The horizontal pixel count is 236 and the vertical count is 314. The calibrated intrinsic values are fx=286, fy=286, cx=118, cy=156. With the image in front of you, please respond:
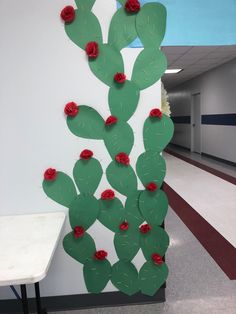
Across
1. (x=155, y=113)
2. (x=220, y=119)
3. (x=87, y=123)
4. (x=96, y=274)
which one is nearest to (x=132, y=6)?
(x=155, y=113)

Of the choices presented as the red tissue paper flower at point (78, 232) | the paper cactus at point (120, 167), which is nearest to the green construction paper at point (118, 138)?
the paper cactus at point (120, 167)

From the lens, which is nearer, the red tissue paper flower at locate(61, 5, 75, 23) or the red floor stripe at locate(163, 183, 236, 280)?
the red tissue paper flower at locate(61, 5, 75, 23)

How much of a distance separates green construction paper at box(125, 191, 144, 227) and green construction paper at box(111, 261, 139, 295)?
1.12 feet

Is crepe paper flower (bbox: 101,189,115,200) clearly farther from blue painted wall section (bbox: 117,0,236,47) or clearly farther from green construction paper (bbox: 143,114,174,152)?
blue painted wall section (bbox: 117,0,236,47)

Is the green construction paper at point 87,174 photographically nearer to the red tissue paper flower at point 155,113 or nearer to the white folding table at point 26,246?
the white folding table at point 26,246

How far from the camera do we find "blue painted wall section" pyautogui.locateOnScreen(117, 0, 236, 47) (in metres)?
4.59

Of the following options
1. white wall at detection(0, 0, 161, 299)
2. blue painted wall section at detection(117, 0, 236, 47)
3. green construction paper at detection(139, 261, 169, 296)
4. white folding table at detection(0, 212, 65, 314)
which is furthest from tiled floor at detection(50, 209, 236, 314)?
blue painted wall section at detection(117, 0, 236, 47)

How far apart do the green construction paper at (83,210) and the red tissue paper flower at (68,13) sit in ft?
4.08

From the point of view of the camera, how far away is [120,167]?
2139mm

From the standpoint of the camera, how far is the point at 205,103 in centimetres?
916

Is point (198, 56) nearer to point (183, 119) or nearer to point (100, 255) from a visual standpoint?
point (183, 119)

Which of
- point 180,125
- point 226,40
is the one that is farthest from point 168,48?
point 180,125

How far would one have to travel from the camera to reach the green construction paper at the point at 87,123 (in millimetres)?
2059

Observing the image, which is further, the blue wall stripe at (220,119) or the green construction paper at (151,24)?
the blue wall stripe at (220,119)
